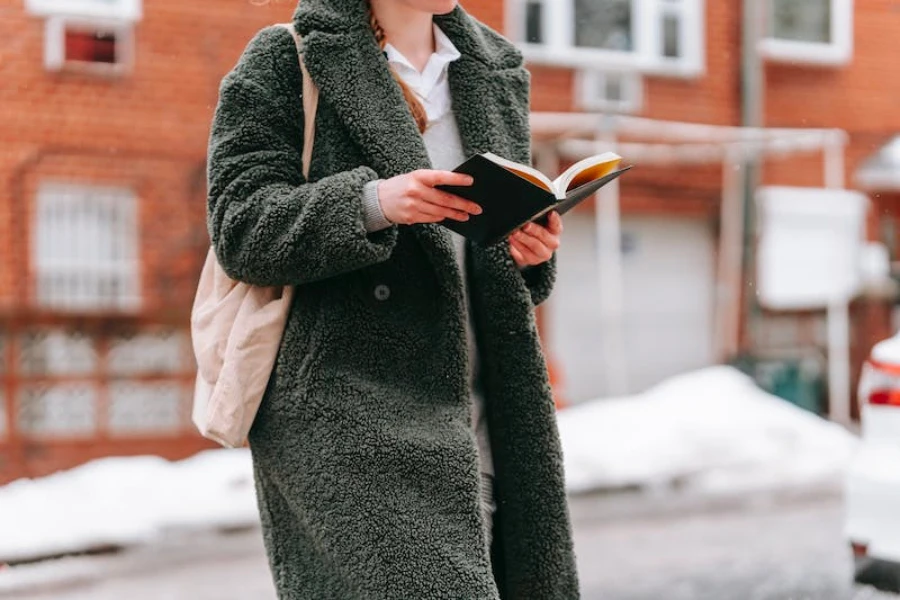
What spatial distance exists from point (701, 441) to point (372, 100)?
6730 millimetres

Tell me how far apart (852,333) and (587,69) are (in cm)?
372

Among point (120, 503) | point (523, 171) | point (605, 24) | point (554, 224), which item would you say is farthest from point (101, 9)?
point (523, 171)

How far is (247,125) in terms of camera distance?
1.83 m

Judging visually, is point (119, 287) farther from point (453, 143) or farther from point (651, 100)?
point (453, 143)

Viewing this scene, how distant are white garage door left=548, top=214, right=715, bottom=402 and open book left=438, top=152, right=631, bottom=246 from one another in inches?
314

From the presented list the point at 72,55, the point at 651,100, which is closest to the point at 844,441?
the point at 651,100

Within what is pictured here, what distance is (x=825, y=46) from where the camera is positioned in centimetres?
1120

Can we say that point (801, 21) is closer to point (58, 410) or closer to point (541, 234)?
point (58, 410)

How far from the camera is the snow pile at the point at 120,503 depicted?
231 inches

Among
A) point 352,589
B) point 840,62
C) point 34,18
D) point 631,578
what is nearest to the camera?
point 352,589

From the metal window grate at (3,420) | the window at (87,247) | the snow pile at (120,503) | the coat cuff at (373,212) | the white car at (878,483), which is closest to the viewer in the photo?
the coat cuff at (373,212)

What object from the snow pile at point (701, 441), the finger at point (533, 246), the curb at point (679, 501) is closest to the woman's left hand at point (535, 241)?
the finger at point (533, 246)

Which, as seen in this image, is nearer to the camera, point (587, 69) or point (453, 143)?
point (453, 143)

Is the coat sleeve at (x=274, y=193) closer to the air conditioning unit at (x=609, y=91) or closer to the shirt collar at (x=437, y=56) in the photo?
the shirt collar at (x=437, y=56)
